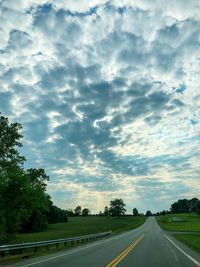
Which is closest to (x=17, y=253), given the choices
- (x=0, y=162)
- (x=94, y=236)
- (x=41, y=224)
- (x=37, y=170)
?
(x=0, y=162)

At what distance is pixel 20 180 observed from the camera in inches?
1443

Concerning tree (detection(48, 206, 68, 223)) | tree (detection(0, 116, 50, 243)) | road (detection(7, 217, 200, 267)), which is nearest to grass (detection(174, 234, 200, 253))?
road (detection(7, 217, 200, 267))

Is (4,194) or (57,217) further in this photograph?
(57,217)

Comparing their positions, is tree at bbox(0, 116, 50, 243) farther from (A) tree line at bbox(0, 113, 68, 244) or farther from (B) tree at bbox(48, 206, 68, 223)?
(B) tree at bbox(48, 206, 68, 223)

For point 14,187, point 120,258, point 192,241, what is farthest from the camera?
point 192,241

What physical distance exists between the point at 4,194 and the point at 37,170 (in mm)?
8859

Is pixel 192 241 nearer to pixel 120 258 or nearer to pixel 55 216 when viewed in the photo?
pixel 120 258

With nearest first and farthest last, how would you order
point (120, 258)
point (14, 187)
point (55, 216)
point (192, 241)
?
1. point (120, 258)
2. point (14, 187)
3. point (192, 241)
4. point (55, 216)

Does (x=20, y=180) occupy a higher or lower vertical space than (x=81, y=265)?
higher

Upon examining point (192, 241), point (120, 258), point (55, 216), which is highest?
point (55, 216)

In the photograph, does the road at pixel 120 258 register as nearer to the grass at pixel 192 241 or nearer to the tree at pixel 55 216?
the grass at pixel 192 241

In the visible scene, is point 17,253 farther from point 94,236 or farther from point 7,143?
point 94,236

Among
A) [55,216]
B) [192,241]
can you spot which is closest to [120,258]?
[192,241]

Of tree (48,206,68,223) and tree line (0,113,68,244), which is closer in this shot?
tree line (0,113,68,244)
